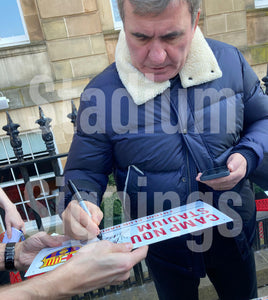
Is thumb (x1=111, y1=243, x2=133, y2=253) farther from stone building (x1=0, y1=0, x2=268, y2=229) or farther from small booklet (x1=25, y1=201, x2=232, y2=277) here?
stone building (x1=0, y1=0, x2=268, y2=229)

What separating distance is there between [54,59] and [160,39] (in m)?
5.17

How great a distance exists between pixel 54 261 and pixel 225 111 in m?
1.12

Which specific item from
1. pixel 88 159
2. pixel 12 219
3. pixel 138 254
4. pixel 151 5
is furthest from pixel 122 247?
pixel 12 219

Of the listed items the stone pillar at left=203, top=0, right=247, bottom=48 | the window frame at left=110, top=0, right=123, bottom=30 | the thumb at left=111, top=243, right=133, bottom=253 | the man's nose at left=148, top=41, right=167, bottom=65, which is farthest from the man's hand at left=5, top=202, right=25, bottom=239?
the stone pillar at left=203, top=0, right=247, bottom=48

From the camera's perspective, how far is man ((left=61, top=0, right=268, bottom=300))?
132cm

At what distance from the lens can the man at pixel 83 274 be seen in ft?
3.02

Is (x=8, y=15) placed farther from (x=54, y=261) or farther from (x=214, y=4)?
(x=54, y=261)

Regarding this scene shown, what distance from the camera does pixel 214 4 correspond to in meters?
6.28

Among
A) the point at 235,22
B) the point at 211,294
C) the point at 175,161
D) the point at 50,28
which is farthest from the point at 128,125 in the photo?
the point at 235,22

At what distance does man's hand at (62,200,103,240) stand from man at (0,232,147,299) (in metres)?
0.11

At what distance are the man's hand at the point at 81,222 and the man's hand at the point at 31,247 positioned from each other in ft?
0.61

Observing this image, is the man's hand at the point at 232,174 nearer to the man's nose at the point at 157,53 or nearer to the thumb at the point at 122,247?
the thumb at the point at 122,247

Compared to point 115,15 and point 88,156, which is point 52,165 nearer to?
point 88,156

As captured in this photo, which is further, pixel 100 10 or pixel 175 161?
Result: pixel 100 10
